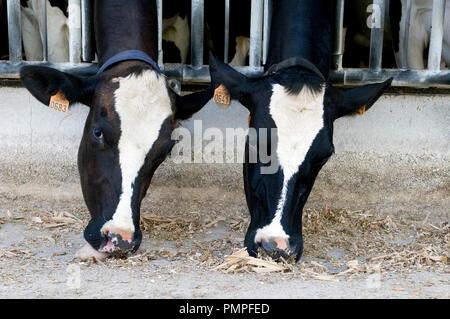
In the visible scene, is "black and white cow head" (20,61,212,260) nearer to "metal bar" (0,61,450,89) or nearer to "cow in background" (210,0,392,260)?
"cow in background" (210,0,392,260)

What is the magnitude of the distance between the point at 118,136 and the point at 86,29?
4.53ft

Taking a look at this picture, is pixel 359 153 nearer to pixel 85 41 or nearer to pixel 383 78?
pixel 383 78

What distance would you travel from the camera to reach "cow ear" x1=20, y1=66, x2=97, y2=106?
3.40m

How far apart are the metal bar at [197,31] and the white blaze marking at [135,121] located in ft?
3.11

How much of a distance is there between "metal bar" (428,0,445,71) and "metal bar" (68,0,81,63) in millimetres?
2619

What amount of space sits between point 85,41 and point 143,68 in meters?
0.93

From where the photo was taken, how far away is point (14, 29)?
4371 millimetres

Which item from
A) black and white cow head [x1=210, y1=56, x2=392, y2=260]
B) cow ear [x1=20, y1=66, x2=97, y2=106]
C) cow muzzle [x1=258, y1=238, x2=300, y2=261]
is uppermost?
cow ear [x1=20, y1=66, x2=97, y2=106]

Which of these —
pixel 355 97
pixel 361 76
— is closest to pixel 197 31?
pixel 361 76

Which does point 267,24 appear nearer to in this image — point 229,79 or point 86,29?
point 229,79

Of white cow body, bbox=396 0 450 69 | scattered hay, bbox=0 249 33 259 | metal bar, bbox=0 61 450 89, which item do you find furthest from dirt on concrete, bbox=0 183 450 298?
white cow body, bbox=396 0 450 69

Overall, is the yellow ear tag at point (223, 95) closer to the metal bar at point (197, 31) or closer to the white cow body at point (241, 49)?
the metal bar at point (197, 31)

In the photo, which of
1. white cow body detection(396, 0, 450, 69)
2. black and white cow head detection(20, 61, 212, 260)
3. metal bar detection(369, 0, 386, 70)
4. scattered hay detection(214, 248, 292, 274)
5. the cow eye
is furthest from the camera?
white cow body detection(396, 0, 450, 69)

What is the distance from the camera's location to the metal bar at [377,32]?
174 inches
